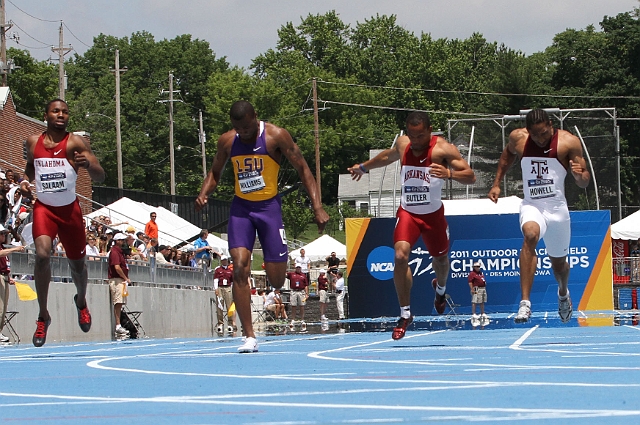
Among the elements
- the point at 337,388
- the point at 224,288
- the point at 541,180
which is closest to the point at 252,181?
the point at 541,180

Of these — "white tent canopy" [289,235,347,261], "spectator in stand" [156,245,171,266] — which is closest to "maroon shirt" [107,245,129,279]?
"spectator in stand" [156,245,171,266]

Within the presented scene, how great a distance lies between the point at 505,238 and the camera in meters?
33.2

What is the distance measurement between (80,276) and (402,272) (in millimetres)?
3263

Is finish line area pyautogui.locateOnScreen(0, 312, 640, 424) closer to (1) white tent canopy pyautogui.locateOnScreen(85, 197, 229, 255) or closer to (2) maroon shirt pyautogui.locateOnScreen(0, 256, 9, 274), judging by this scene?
(2) maroon shirt pyautogui.locateOnScreen(0, 256, 9, 274)

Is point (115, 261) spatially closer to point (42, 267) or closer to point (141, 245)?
point (141, 245)

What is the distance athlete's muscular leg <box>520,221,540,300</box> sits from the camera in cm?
1159

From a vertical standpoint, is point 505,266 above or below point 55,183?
below

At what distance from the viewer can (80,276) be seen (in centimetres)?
1104

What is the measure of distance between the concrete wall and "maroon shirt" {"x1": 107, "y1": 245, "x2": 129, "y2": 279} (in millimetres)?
468

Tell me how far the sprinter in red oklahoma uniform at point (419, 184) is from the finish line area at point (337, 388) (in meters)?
2.17

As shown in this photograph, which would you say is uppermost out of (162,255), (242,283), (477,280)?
(162,255)

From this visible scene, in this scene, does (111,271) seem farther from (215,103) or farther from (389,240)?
(215,103)

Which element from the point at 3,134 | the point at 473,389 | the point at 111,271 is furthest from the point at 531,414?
the point at 3,134

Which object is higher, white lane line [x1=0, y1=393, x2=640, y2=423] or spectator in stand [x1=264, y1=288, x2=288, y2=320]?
white lane line [x1=0, y1=393, x2=640, y2=423]
